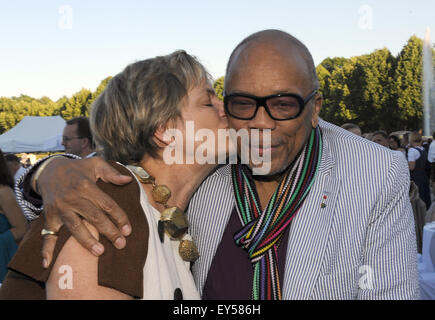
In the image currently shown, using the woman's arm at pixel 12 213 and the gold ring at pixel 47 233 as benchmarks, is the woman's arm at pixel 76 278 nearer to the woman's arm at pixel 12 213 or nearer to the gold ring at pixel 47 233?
the gold ring at pixel 47 233

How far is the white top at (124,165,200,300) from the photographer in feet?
5.91

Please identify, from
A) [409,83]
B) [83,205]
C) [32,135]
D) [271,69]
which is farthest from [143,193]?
[409,83]

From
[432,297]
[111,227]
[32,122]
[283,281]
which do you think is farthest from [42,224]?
[32,122]

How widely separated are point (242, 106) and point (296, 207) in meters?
0.59

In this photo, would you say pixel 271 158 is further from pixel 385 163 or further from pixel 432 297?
pixel 432 297

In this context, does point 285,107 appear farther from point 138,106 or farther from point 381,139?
point 381,139

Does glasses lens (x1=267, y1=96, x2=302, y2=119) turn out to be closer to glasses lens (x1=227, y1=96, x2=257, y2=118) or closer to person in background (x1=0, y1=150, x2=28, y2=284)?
glasses lens (x1=227, y1=96, x2=257, y2=118)

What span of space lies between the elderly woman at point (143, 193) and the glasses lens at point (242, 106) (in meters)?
0.10

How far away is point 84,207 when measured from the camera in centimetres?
172

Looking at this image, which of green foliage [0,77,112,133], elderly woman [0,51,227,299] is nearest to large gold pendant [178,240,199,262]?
elderly woman [0,51,227,299]

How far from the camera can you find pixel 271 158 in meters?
2.38

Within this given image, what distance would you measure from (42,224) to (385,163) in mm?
1626

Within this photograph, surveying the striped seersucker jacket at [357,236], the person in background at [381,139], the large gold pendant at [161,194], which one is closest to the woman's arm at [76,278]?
the large gold pendant at [161,194]

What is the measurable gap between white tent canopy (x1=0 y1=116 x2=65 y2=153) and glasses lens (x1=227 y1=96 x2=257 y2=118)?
15747mm
